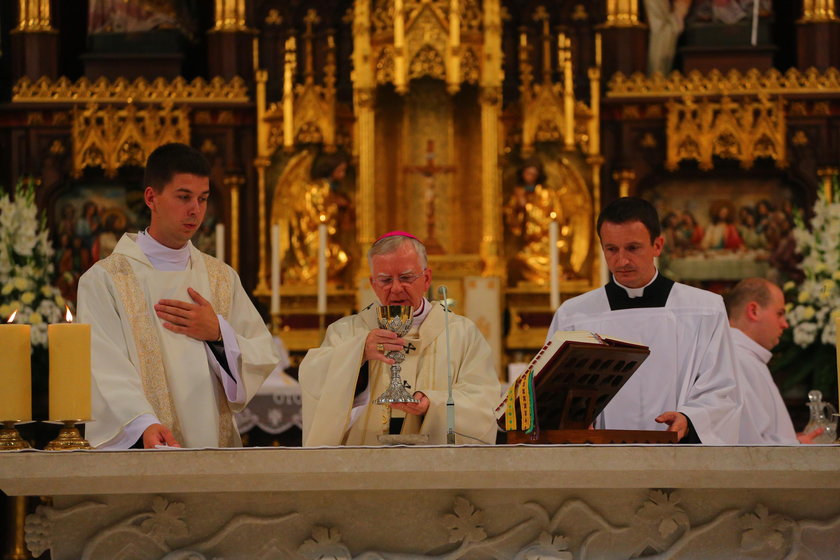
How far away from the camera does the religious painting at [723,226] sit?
32.8 feet

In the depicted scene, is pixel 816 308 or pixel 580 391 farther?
pixel 816 308

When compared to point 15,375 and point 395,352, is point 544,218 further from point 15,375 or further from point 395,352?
point 15,375

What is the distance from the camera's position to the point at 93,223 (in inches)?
401

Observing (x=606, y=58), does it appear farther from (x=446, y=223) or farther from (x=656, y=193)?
(x=446, y=223)

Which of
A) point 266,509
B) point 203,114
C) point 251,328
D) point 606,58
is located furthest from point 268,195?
point 266,509

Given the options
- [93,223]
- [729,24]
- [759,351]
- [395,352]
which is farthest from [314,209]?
[395,352]

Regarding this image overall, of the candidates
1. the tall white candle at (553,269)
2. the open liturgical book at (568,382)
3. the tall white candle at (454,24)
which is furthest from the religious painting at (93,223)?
the open liturgical book at (568,382)

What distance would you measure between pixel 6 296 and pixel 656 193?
→ 182 inches

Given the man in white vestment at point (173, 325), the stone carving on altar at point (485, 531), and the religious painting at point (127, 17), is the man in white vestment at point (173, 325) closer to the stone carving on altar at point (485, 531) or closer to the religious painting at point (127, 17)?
the stone carving on altar at point (485, 531)

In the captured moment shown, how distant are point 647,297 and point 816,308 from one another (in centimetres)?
451

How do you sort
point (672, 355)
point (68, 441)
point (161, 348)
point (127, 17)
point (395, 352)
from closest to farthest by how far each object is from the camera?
point (68, 441) → point (395, 352) → point (161, 348) → point (672, 355) → point (127, 17)

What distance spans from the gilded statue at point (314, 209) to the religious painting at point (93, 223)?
0.56m

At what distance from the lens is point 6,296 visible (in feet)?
30.4

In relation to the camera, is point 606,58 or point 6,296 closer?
point 6,296
